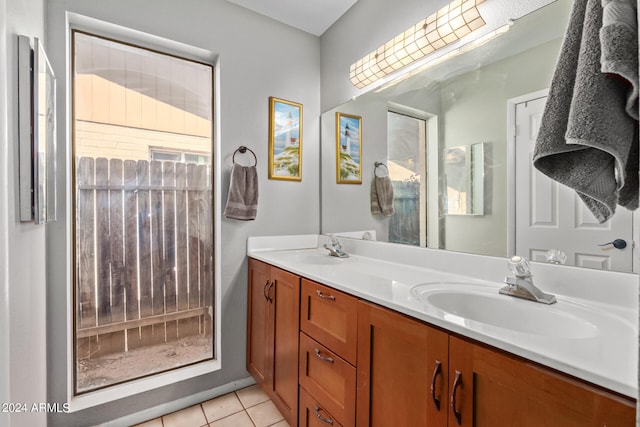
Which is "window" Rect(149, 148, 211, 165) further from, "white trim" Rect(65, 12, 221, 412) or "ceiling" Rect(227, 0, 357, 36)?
"ceiling" Rect(227, 0, 357, 36)

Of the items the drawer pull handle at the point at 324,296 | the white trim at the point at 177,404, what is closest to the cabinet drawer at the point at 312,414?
the drawer pull handle at the point at 324,296

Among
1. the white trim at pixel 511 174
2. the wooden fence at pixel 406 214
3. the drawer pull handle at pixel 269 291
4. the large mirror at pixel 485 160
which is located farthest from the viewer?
the drawer pull handle at pixel 269 291

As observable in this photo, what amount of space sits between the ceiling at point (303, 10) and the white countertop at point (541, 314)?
167 centimetres

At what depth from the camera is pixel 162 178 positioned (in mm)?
1826

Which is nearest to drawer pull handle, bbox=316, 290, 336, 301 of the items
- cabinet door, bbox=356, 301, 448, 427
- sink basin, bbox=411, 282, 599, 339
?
cabinet door, bbox=356, 301, 448, 427

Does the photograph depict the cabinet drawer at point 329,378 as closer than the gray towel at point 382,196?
Yes

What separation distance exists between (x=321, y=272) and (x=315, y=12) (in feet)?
5.82

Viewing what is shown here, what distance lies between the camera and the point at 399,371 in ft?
2.98

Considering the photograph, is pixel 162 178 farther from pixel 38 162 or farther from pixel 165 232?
pixel 38 162

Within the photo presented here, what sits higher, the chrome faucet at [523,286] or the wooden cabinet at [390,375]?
the chrome faucet at [523,286]

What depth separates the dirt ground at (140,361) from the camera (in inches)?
65.5

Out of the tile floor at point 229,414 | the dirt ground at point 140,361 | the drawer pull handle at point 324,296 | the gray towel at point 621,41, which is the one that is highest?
the gray towel at point 621,41

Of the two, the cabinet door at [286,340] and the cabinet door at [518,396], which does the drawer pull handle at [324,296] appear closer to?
the cabinet door at [286,340]

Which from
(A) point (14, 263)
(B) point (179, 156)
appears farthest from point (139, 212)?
(A) point (14, 263)
